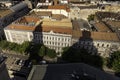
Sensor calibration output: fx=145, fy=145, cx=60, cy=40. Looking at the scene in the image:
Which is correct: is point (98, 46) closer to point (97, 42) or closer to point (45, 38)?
point (97, 42)

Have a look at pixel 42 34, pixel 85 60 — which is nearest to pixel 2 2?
pixel 42 34

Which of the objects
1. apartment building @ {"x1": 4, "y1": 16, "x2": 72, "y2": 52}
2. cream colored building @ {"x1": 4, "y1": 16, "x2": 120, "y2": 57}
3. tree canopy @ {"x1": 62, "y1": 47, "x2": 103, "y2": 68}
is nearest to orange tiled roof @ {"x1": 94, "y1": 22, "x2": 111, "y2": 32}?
cream colored building @ {"x1": 4, "y1": 16, "x2": 120, "y2": 57}

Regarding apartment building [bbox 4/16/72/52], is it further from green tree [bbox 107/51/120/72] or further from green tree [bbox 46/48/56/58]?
green tree [bbox 107/51/120/72]

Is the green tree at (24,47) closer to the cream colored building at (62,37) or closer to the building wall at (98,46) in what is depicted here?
the cream colored building at (62,37)

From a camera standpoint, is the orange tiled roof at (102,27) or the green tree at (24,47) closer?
the green tree at (24,47)

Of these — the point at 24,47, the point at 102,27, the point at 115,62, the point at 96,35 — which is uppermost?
the point at 102,27

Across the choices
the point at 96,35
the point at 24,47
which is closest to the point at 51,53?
the point at 24,47

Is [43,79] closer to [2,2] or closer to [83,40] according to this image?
[83,40]

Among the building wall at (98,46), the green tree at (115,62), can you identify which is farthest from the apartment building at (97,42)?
the green tree at (115,62)
